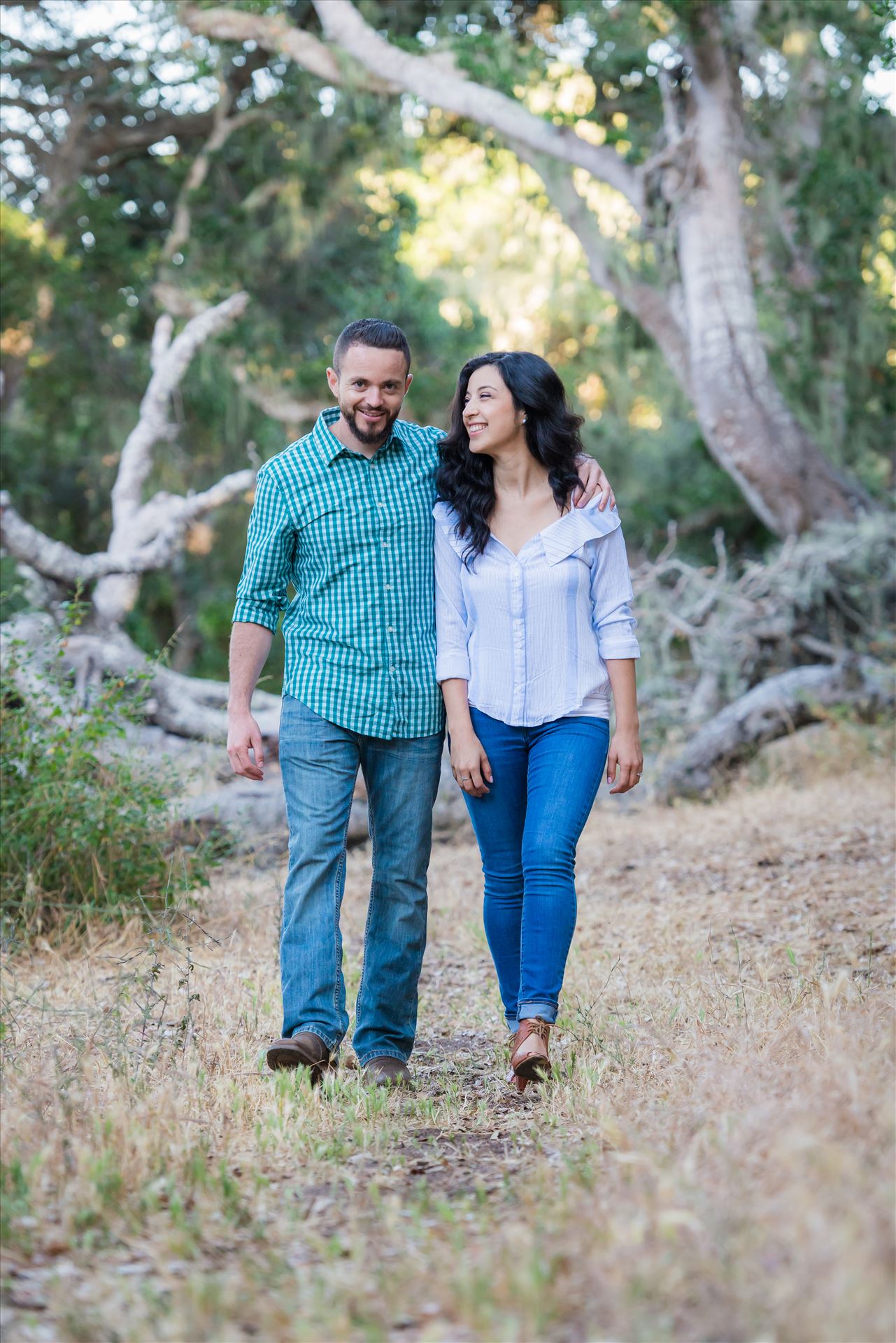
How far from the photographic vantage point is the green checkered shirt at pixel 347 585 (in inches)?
139

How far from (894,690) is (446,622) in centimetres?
586

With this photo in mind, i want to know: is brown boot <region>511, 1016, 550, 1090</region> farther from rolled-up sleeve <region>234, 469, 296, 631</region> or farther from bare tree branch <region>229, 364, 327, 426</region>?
bare tree branch <region>229, 364, 327, 426</region>

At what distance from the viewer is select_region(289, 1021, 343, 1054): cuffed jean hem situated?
3486 mm

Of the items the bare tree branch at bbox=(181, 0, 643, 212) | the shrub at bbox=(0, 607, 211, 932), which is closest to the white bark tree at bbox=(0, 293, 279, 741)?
the shrub at bbox=(0, 607, 211, 932)

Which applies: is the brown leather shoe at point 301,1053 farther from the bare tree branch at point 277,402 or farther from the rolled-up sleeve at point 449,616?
the bare tree branch at point 277,402

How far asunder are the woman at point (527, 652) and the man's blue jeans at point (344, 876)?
0.58 feet

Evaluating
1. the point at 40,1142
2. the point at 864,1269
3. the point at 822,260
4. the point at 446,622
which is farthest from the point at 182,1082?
the point at 822,260

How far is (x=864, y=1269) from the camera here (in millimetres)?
1739

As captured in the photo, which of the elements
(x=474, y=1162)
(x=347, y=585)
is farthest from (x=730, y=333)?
(x=474, y=1162)

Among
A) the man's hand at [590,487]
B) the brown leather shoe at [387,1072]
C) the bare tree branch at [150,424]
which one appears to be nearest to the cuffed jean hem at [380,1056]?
the brown leather shoe at [387,1072]

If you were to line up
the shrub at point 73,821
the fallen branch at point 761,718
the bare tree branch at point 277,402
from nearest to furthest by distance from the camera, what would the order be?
the shrub at point 73,821, the fallen branch at point 761,718, the bare tree branch at point 277,402

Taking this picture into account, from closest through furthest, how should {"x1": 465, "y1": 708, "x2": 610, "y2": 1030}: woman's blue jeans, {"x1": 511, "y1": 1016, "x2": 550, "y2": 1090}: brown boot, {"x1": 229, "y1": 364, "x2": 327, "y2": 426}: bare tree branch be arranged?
{"x1": 511, "y1": 1016, "x2": 550, "y2": 1090}: brown boot, {"x1": 465, "y1": 708, "x2": 610, "y2": 1030}: woman's blue jeans, {"x1": 229, "y1": 364, "x2": 327, "y2": 426}: bare tree branch

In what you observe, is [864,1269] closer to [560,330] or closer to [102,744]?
[102,744]

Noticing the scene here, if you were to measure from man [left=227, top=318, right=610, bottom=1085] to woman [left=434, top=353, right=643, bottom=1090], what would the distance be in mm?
106
